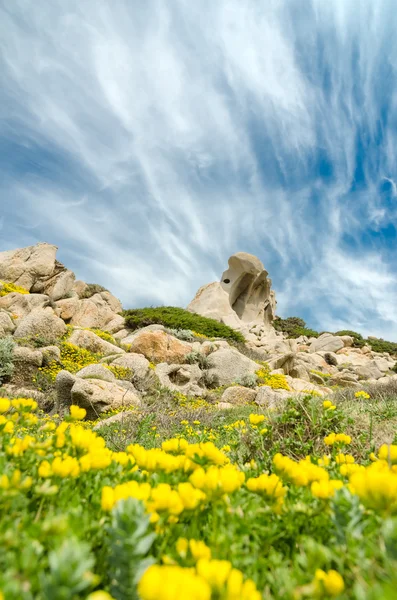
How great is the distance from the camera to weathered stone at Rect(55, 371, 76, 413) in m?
8.61

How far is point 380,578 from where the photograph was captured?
916mm

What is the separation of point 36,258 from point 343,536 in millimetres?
26772

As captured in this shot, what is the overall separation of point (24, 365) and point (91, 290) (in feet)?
66.5

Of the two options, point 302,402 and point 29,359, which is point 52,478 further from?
point 29,359

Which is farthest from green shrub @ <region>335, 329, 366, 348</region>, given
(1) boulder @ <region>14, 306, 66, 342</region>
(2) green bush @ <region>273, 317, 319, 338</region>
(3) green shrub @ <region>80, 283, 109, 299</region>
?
(1) boulder @ <region>14, 306, 66, 342</region>

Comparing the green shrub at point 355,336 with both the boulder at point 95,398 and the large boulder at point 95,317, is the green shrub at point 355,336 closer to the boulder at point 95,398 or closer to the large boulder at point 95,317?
the large boulder at point 95,317

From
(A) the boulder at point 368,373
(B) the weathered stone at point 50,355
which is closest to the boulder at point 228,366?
(B) the weathered stone at point 50,355

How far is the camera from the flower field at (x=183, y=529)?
2.46 feet

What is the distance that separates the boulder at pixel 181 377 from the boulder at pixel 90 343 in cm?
239

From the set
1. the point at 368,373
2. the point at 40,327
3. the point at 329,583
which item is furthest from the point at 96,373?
the point at 368,373

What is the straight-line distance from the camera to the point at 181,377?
515 inches

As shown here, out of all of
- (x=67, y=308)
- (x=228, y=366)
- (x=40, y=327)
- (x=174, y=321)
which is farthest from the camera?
(x=174, y=321)

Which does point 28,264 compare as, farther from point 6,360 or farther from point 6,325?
point 6,360

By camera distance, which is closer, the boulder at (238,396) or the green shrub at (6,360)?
the green shrub at (6,360)
